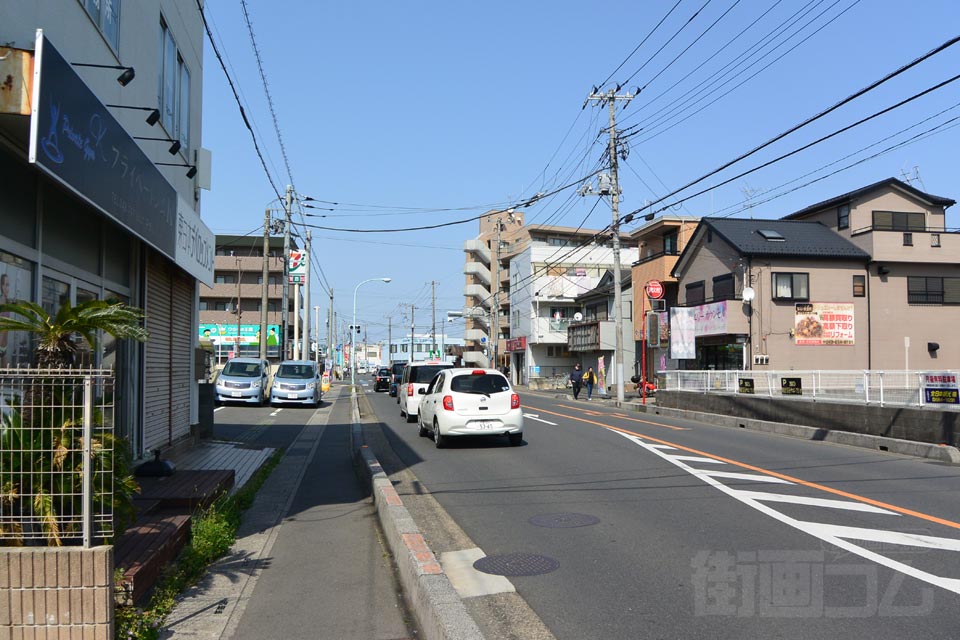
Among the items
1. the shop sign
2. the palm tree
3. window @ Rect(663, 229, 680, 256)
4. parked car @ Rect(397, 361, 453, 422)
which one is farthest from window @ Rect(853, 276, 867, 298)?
the palm tree

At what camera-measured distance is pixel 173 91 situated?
1258 centimetres

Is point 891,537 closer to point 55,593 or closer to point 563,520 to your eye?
point 563,520

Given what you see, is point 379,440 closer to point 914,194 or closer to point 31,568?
point 31,568

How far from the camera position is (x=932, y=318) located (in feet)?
113

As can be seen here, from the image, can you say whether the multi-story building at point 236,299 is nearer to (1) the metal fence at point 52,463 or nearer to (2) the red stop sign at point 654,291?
(2) the red stop sign at point 654,291

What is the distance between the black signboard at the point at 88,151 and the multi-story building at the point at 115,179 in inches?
0.6

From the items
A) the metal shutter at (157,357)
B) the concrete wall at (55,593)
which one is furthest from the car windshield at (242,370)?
the concrete wall at (55,593)

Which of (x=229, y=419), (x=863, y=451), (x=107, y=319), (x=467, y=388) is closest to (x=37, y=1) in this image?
(x=107, y=319)

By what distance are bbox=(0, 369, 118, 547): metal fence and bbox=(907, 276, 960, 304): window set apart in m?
37.2

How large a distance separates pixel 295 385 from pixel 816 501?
22.5 meters

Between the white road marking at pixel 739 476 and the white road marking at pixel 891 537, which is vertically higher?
the white road marking at pixel 891 537

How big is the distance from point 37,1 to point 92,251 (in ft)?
10.7

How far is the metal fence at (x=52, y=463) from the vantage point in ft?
14.5

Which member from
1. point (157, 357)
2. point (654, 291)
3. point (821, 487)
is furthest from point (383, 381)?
point (821, 487)
